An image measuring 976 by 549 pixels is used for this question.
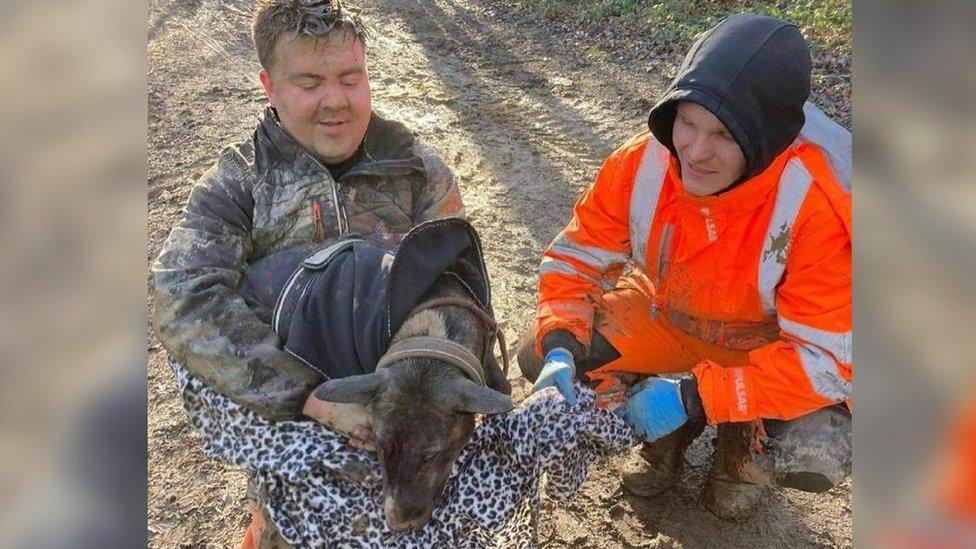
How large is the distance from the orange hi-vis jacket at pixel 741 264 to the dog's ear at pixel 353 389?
3.04 feet

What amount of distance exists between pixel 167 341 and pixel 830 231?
1.86m

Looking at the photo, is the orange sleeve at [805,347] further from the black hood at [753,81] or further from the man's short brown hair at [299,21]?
the man's short brown hair at [299,21]

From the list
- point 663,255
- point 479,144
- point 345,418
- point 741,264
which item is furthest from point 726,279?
point 479,144

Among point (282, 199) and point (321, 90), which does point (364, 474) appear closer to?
point (282, 199)

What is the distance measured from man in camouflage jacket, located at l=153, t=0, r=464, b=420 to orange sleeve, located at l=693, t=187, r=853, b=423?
109 cm

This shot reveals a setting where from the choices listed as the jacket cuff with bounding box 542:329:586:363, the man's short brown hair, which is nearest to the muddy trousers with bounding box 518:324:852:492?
the jacket cuff with bounding box 542:329:586:363

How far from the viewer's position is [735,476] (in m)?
2.76

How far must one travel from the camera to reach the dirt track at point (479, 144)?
2779 millimetres

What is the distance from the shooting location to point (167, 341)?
218 centimetres

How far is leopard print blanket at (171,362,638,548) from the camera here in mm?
1912

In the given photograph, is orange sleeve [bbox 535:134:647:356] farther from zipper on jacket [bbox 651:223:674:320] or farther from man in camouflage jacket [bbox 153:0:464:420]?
man in camouflage jacket [bbox 153:0:464:420]

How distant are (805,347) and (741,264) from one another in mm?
322

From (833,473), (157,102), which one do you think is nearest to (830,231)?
(833,473)

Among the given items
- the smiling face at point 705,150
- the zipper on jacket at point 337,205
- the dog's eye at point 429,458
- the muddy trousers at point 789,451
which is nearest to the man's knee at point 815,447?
the muddy trousers at point 789,451
